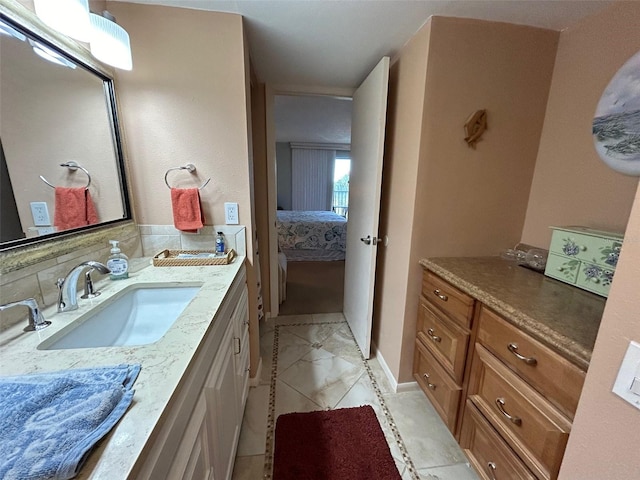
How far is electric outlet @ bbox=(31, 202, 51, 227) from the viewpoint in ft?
2.87

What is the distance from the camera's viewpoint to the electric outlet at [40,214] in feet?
2.87

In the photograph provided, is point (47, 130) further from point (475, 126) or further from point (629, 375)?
→ point (475, 126)

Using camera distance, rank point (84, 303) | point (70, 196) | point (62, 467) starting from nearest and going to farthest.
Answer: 1. point (62, 467)
2. point (84, 303)
3. point (70, 196)

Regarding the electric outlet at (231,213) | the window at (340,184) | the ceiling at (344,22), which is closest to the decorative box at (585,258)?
the ceiling at (344,22)

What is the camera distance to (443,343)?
133 cm

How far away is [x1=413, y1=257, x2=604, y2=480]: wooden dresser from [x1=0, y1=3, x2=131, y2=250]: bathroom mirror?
5.41ft

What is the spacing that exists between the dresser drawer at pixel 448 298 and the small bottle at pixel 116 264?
59.7 inches

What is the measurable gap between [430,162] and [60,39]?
166 cm

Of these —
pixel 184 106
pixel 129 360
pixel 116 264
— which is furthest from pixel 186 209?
pixel 129 360

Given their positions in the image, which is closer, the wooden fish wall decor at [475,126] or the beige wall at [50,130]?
the beige wall at [50,130]

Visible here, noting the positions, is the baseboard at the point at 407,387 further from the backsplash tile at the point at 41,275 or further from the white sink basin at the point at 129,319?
the backsplash tile at the point at 41,275

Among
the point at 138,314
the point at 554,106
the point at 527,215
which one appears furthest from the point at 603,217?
the point at 138,314

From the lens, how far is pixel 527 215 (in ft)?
4.94

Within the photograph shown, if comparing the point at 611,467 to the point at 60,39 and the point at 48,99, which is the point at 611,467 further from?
the point at 60,39
